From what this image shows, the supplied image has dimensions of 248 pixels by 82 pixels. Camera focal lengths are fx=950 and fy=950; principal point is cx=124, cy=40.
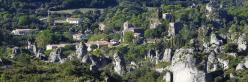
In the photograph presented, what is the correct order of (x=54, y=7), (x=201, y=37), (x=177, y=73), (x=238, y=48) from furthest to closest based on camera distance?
(x=54, y=7) → (x=201, y=37) → (x=238, y=48) → (x=177, y=73)

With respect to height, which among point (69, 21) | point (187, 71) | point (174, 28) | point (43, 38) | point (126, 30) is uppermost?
point (187, 71)

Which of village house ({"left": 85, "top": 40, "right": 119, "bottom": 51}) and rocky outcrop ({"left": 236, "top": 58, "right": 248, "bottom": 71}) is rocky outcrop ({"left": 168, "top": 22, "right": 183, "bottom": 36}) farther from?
rocky outcrop ({"left": 236, "top": 58, "right": 248, "bottom": 71})

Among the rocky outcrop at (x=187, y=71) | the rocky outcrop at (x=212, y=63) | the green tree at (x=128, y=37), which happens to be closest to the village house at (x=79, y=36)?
the green tree at (x=128, y=37)

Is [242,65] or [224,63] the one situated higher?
[242,65]

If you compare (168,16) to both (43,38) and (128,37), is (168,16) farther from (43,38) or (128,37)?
(43,38)

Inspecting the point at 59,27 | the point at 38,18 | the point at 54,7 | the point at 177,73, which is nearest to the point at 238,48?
the point at 177,73

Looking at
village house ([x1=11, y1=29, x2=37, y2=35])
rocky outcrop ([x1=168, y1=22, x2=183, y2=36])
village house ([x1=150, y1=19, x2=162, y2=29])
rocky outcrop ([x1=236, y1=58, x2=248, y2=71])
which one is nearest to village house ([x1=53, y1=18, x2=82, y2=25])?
village house ([x1=11, y1=29, x2=37, y2=35])

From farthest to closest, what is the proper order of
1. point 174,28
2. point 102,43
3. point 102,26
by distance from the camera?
point 102,26 → point 174,28 → point 102,43

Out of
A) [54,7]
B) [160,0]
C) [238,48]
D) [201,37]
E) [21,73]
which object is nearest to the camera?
[21,73]

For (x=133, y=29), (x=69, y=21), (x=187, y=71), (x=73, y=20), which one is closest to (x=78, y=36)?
(x=133, y=29)

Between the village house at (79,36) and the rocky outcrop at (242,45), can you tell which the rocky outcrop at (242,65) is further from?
the village house at (79,36)

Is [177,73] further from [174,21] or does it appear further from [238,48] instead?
[174,21]
